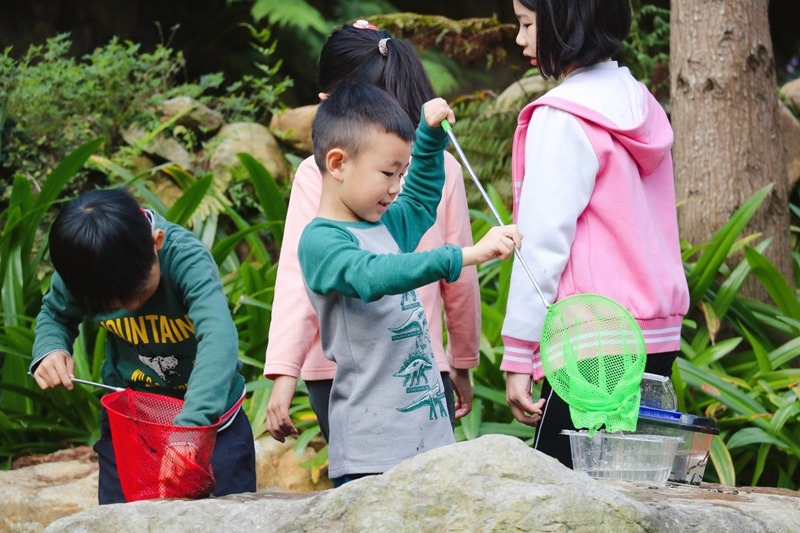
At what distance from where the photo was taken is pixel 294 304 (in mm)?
2471

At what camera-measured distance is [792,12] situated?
9586 millimetres

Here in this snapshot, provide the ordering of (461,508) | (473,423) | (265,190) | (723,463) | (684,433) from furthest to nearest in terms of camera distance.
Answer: (265,190) → (473,423) → (723,463) → (684,433) → (461,508)

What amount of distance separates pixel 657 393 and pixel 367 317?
69 cm

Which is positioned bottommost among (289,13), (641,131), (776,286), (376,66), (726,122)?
(776,286)

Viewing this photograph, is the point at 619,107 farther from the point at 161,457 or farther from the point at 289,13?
the point at 289,13

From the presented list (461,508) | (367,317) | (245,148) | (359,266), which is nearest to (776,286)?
(367,317)

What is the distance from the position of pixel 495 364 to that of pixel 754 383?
3.14ft

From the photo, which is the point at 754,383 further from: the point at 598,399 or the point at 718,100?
the point at 598,399

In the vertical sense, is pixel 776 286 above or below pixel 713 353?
above

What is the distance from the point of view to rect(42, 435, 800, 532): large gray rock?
1.63m

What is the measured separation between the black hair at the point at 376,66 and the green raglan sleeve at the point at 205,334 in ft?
1.88

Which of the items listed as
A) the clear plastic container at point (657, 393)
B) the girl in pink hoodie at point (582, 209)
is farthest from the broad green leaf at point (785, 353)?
the clear plastic container at point (657, 393)

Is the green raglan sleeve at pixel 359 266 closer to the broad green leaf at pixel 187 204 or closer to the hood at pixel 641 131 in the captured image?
the hood at pixel 641 131

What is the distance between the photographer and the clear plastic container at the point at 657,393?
2283mm
